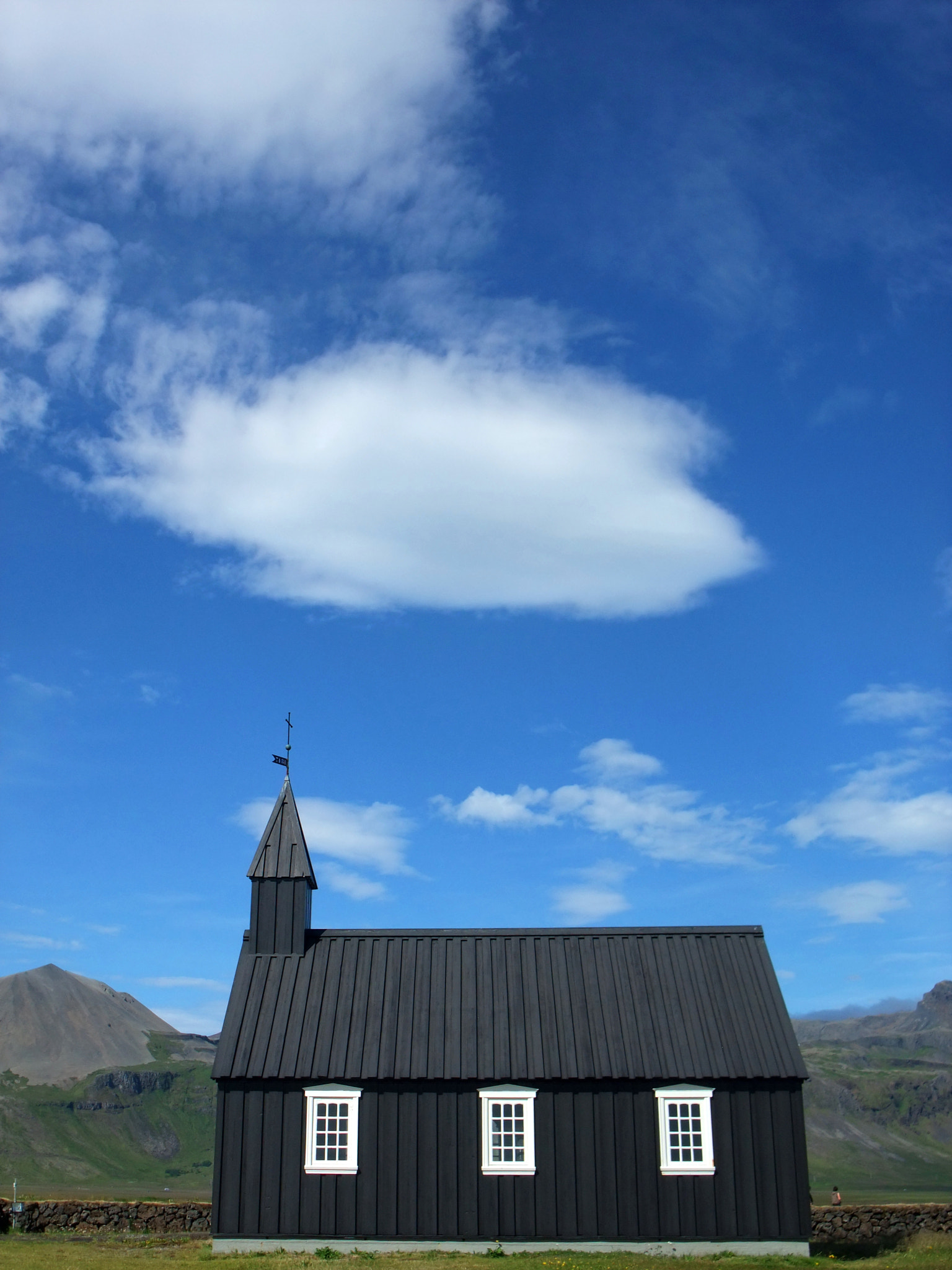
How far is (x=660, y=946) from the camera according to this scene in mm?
31547

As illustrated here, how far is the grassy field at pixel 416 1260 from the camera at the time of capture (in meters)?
24.6

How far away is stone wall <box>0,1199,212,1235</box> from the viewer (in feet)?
113

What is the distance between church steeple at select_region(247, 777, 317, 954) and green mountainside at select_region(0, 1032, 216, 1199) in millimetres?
115838

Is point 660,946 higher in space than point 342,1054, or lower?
higher

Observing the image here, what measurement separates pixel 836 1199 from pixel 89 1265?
82.0 ft

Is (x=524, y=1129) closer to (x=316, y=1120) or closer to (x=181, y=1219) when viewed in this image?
(x=316, y=1120)

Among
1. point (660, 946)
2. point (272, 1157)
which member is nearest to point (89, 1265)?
point (272, 1157)

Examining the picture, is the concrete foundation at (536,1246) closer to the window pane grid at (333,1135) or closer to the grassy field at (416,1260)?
the grassy field at (416,1260)

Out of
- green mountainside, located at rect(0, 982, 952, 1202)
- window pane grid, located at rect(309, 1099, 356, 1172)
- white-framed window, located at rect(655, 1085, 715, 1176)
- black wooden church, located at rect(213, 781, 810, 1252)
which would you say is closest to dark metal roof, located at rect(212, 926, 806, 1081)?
black wooden church, located at rect(213, 781, 810, 1252)

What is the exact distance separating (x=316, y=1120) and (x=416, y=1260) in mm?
4044

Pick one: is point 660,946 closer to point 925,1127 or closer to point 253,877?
point 253,877

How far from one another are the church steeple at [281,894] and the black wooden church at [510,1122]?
185cm

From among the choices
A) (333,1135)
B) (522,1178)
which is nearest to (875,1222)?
(522,1178)

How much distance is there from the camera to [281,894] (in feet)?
104
